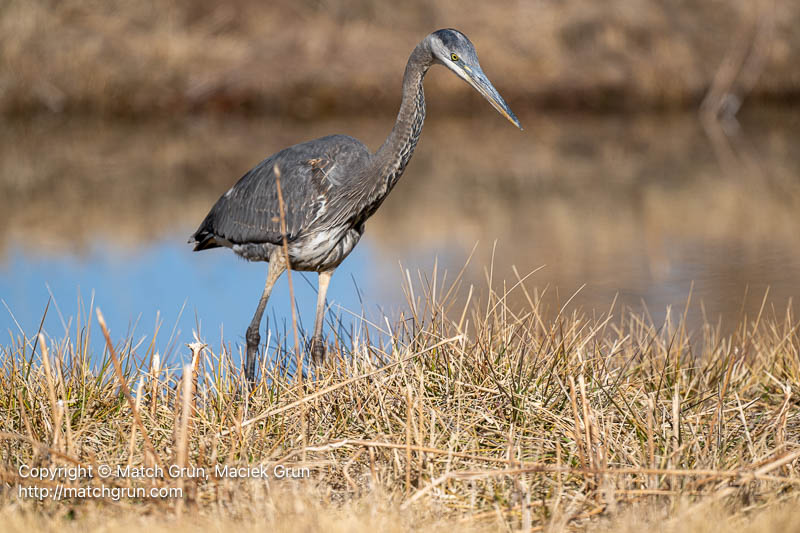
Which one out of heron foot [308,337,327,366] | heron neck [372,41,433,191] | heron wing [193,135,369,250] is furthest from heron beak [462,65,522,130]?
heron foot [308,337,327,366]

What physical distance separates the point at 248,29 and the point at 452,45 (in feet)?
45.4

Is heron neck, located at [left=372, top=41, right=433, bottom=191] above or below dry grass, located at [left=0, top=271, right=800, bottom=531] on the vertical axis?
above

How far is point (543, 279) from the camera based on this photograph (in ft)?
27.4

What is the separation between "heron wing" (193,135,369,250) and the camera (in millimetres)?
4582

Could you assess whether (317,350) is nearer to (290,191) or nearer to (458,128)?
(290,191)

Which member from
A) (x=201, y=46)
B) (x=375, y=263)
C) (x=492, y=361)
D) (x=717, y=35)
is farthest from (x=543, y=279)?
(x=717, y=35)

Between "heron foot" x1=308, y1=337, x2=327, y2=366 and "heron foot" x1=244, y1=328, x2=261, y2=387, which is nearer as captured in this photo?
"heron foot" x1=308, y1=337, x2=327, y2=366

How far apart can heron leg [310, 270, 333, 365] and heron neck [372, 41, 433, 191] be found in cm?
58

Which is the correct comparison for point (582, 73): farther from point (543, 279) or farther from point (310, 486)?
point (310, 486)

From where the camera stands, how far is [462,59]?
13.4 feet

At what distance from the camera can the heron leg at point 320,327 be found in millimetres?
4742

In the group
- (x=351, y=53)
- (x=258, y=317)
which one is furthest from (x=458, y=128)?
Result: (x=258, y=317)

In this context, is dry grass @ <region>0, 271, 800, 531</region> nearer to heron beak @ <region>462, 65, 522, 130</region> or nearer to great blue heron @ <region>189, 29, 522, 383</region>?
great blue heron @ <region>189, 29, 522, 383</region>

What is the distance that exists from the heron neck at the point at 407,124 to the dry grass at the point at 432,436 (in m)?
0.54
